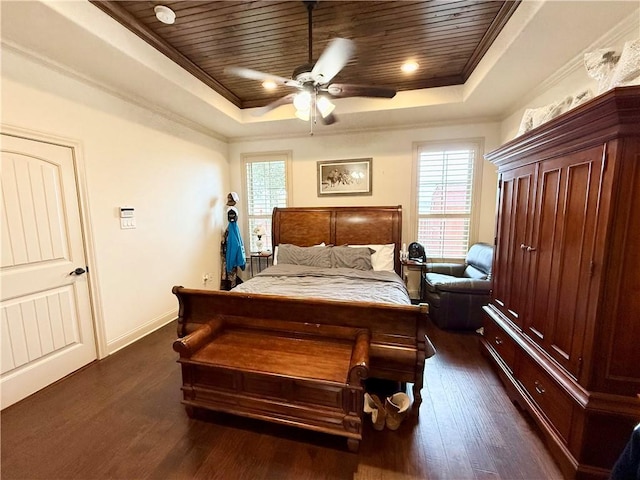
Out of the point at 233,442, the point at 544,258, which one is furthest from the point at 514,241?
the point at 233,442

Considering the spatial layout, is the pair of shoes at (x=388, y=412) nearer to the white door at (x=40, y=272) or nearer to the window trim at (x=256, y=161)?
the white door at (x=40, y=272)

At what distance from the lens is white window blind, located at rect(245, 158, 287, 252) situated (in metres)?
4.71

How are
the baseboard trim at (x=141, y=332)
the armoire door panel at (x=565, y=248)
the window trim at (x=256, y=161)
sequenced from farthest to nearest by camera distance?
the window trim at (x=256, y=161) → the baseboard trim at (x=141, y=332) → the armoire door panel at (x=565, y=248)

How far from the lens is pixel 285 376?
1675 mm

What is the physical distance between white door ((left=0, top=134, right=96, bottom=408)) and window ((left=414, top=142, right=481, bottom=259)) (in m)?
4.17

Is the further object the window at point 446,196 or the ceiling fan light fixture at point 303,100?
the window at point 446,196

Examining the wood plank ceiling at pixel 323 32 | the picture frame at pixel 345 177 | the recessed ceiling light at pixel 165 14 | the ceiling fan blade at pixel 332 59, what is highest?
the wood plank ceiling at pixel 323 32

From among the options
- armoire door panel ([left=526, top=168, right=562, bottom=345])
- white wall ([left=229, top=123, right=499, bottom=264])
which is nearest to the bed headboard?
white wall ([left=229, top=123, right=499, bottom=264])

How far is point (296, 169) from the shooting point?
4.59 m

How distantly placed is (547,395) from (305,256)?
108 inches

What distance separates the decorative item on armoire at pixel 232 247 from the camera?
14.7ft

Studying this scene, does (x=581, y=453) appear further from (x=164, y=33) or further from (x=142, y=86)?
(x=142, y=86)

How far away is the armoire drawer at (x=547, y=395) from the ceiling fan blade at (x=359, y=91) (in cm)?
225

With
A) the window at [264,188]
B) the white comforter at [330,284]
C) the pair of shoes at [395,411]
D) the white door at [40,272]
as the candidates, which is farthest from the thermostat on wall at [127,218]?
the pair of shoes at [395,411]
